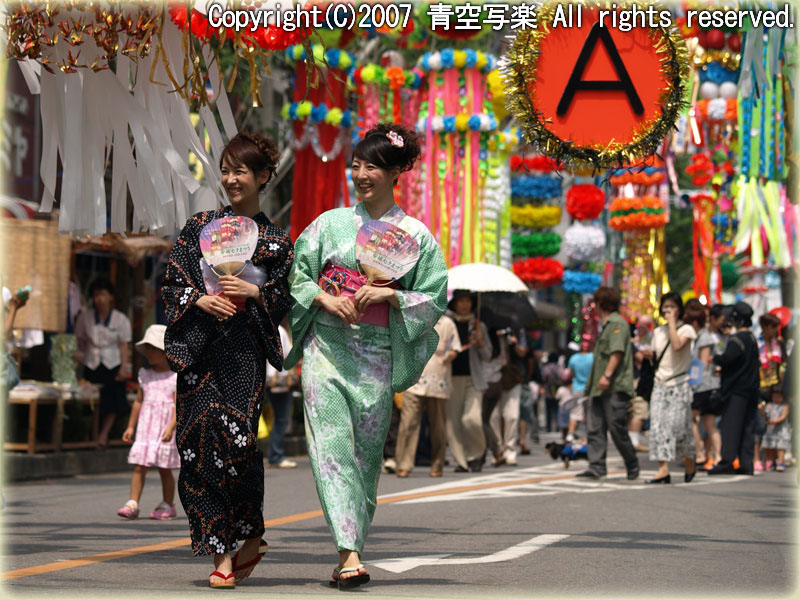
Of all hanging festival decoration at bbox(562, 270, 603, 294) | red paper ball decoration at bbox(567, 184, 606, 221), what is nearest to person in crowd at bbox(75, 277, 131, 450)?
red paper ball decoration at bbox(567, 184, 606, 221)

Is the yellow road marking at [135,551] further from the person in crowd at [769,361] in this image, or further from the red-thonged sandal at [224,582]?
the person in crowd at [769,361]

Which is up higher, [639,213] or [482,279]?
[639,213]

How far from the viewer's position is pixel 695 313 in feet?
48.1

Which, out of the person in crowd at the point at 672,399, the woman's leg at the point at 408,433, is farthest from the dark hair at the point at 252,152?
the woman's leg at the point at 408,433

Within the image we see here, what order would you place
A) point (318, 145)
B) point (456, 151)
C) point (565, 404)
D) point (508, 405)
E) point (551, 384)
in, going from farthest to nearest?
point (551, 384) → point (565, 404) → point (318, 145) → point (456, 151) → point (508, 405)

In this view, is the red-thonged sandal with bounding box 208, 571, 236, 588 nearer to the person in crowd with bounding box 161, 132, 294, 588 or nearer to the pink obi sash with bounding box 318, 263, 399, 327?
the person in crowd with bounding box 161, 132, 294, 588

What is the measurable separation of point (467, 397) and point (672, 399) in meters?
2.55

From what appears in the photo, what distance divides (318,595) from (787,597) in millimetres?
1958

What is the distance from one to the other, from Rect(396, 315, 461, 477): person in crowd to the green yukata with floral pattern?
26.2ft

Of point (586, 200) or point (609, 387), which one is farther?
point (586, 200)

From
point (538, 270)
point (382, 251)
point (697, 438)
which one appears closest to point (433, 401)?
point (697, 438)

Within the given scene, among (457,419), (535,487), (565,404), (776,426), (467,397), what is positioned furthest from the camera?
(565,404)

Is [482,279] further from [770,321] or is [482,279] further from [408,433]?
[770,321]

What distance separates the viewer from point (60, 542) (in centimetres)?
768
